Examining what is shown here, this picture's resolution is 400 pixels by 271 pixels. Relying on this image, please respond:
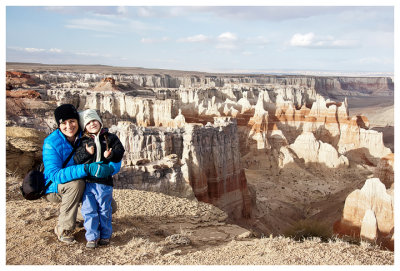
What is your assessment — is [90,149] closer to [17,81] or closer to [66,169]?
[66,169]

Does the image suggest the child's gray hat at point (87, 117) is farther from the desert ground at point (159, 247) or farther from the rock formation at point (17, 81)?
the rock formation at point (17, 81)

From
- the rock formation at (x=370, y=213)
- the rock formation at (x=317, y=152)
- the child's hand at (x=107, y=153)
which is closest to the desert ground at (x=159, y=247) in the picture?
the child's hand at (x=107, y=153)

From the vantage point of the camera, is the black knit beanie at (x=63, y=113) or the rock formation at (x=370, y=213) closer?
the black knit beanie at (x=63, y=113)

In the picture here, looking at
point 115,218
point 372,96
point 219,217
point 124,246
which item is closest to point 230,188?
point 219,217

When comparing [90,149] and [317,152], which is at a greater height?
[90,149]

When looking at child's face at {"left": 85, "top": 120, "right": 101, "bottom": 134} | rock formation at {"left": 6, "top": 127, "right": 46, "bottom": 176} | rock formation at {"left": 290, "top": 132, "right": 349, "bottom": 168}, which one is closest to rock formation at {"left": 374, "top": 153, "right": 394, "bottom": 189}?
rock formation at {"left": 290, "top": 132, "right": 349, "bottom": 168}

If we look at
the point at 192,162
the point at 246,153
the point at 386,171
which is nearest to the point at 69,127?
the point at 192,162
